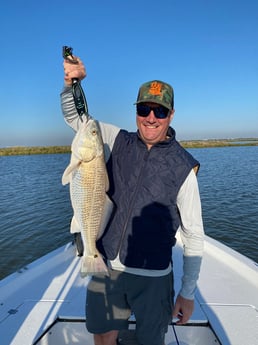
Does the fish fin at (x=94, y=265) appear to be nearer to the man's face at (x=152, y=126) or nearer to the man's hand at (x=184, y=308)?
the man's hand at (x=184, y=308)

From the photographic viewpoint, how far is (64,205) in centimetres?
1552

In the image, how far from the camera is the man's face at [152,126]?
2430mm

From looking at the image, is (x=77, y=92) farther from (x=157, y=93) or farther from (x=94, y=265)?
(x=94, y=265)

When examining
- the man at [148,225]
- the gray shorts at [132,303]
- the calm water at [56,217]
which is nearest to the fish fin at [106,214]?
the man at [148,225]

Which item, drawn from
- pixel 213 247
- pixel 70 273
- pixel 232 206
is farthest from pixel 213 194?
pixel 70 273

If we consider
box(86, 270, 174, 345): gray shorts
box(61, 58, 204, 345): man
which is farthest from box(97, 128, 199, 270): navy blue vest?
box(86, 270, 174, 345): gray shorts

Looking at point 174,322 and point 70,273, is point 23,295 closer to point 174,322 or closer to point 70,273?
point 70,273

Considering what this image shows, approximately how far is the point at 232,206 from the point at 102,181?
13155mm

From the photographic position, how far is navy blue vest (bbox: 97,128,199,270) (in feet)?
8.11

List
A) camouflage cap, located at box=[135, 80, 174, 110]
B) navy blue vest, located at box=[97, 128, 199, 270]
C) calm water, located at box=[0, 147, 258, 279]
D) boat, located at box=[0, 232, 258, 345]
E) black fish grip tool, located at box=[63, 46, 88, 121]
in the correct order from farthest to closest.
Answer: calm water, located at box=[0, 147, 258, 279]
boat, located at box=[0, 232, 258, 345]
navy blue vest, located at box=[97, 128, 199, 270]
camouflage cap, located at box=[135, 80, 174, 110]
black fish grip tool, located at box=[63, 46, 88, 121]

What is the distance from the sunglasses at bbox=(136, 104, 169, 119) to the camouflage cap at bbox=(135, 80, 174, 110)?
4 cm

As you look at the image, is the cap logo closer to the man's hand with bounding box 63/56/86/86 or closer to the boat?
the man's hand with bounding box 63/56/86/86

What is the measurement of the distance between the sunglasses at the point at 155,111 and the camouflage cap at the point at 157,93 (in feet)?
0.13

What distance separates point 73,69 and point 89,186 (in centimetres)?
90
